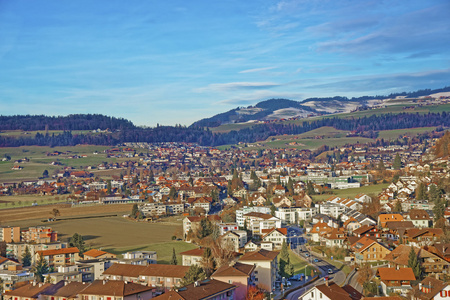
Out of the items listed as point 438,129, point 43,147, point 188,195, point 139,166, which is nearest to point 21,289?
point 188,195

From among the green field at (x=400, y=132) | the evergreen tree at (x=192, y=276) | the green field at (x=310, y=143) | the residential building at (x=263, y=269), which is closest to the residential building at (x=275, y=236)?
the residential building at (x=263, y=269)

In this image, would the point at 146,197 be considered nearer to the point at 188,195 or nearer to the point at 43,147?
the point at 188,195

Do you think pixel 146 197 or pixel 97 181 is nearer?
pixel 146 197

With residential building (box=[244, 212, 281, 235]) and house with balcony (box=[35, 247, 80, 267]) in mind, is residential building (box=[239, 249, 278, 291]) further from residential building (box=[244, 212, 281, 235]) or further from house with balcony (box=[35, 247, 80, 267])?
residential building (box=[244, 212, 281, 235])

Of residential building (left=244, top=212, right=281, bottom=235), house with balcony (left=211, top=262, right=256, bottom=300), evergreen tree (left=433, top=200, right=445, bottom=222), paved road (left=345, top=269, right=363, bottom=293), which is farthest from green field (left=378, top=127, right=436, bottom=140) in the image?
house with balcony (left=211, top=262, right=256, bottom=300)

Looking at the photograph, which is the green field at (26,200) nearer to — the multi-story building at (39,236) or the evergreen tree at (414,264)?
the multi-story building at (39,236)

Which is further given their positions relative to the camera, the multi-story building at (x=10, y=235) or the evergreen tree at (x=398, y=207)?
the evergreen tree at (x=398, y=207)
